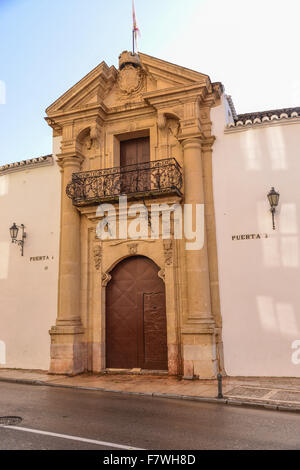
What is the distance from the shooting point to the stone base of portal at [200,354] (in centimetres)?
1079

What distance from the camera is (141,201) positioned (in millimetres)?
12609

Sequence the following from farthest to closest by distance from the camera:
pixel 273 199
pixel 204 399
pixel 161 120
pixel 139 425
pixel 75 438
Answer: pixel 161 120 → pixel 273 199 → pixel 204 399 → pixel 139 425 → pixel 75 438

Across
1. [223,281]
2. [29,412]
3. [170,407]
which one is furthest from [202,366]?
[29,412]

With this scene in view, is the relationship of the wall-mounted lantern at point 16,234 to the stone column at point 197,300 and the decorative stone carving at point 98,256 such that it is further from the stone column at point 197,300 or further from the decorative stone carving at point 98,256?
the stone column at point 197,300

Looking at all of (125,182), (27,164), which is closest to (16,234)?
(27,164)

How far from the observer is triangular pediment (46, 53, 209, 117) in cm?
1297

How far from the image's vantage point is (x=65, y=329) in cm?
1249

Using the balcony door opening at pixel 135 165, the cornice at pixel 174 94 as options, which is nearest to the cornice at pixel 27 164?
the balcony door opening at pixel 135 165

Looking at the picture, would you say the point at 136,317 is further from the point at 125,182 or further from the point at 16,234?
the point at 16,234

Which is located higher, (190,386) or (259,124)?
(259,124)

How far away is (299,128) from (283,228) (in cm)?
298

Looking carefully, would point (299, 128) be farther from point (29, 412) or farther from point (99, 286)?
point (29, 412)

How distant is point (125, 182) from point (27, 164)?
404cm

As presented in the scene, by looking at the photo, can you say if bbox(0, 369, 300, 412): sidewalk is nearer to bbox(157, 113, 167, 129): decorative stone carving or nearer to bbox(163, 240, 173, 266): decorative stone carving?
bbox(163, 240, 173, 266): decorative stone carving
